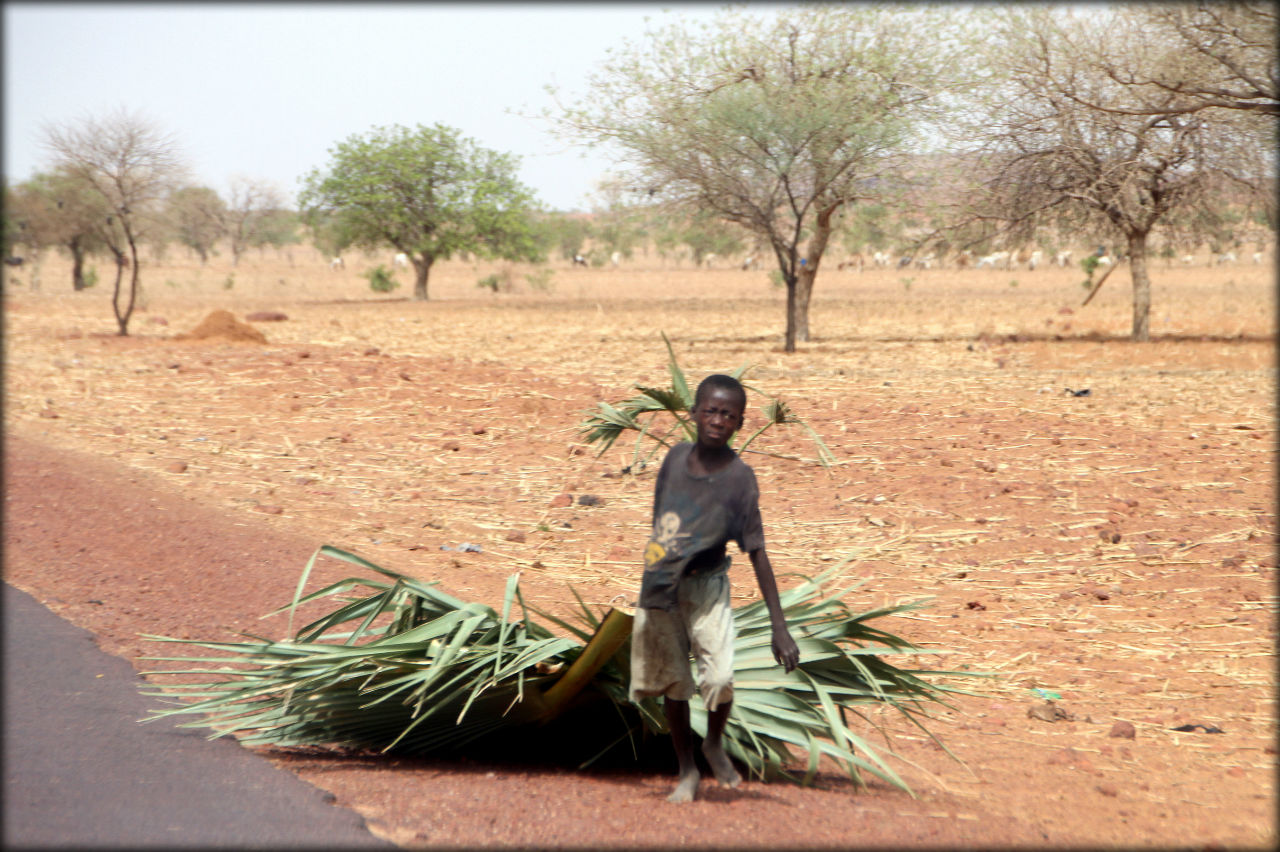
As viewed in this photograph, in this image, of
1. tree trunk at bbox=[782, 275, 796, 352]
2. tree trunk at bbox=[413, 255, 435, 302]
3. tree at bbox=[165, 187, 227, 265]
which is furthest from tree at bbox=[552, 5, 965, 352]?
tree trunk at bbox=[413, 255, 435, 302]

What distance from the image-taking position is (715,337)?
2109cm

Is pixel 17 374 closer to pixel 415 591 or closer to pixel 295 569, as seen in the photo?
pixel 295 569

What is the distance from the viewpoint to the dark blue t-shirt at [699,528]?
323 cm

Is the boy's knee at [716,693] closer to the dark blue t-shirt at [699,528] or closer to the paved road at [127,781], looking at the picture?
the dark blue t-shirt at [699,528]

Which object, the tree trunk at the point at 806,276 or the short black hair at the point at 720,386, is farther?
the tree trunk at the point at 806,276

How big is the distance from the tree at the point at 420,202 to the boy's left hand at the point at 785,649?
31.6 meters

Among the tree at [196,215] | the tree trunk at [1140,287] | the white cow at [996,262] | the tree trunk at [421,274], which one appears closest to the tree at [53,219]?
the tree at [196,215]

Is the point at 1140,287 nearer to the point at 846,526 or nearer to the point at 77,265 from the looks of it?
the point at 846,526

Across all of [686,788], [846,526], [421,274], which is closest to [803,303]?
[846,526]

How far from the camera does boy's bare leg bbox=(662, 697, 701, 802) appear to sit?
313 centimetres

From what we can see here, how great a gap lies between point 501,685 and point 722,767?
73cm

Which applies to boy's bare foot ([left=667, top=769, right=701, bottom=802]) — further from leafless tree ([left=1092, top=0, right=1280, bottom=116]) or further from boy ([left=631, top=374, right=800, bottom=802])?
leafless tree ([left=1092, top=0, right=1280, bottom=116])

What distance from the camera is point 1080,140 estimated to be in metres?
16.7

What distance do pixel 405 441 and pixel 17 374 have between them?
23.3 feet
